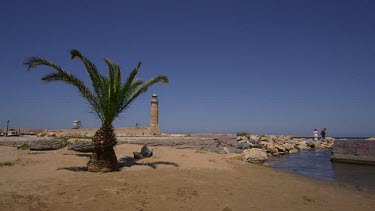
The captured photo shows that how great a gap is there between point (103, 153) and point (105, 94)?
1.79 m

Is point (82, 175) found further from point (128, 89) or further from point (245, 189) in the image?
point (245, 189)

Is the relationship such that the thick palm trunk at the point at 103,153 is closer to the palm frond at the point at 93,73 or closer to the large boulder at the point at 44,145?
the palm frond at the point at 93,73

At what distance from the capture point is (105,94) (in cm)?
865

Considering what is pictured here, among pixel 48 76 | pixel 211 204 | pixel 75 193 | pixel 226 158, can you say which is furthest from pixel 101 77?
pixel 226 158

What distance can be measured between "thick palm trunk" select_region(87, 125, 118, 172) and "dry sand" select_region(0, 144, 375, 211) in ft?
1.05

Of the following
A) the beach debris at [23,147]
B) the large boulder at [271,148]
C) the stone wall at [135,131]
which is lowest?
the large boulder at [271,148]

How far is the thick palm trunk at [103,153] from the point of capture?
825 cm

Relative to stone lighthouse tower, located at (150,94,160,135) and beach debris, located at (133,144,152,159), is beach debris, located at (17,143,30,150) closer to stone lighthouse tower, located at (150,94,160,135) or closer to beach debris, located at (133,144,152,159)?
beach debris, located at (133,144,152,159)

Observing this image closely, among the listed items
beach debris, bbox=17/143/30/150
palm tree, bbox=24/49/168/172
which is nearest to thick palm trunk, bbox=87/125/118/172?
palm tree, bbox=24/49/168/172

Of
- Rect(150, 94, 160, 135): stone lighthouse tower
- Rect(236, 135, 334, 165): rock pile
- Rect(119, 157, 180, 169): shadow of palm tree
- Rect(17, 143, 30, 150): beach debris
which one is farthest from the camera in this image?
Rect(150, 94, 160, 135): stone lighthouse tower

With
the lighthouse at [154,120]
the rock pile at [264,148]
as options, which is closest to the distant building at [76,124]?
the lighthouse at [154,120]

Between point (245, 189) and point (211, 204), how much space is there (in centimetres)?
178

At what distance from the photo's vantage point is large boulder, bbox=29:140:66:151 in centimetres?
1106

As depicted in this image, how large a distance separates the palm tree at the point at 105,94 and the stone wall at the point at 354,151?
12898 millimetres
